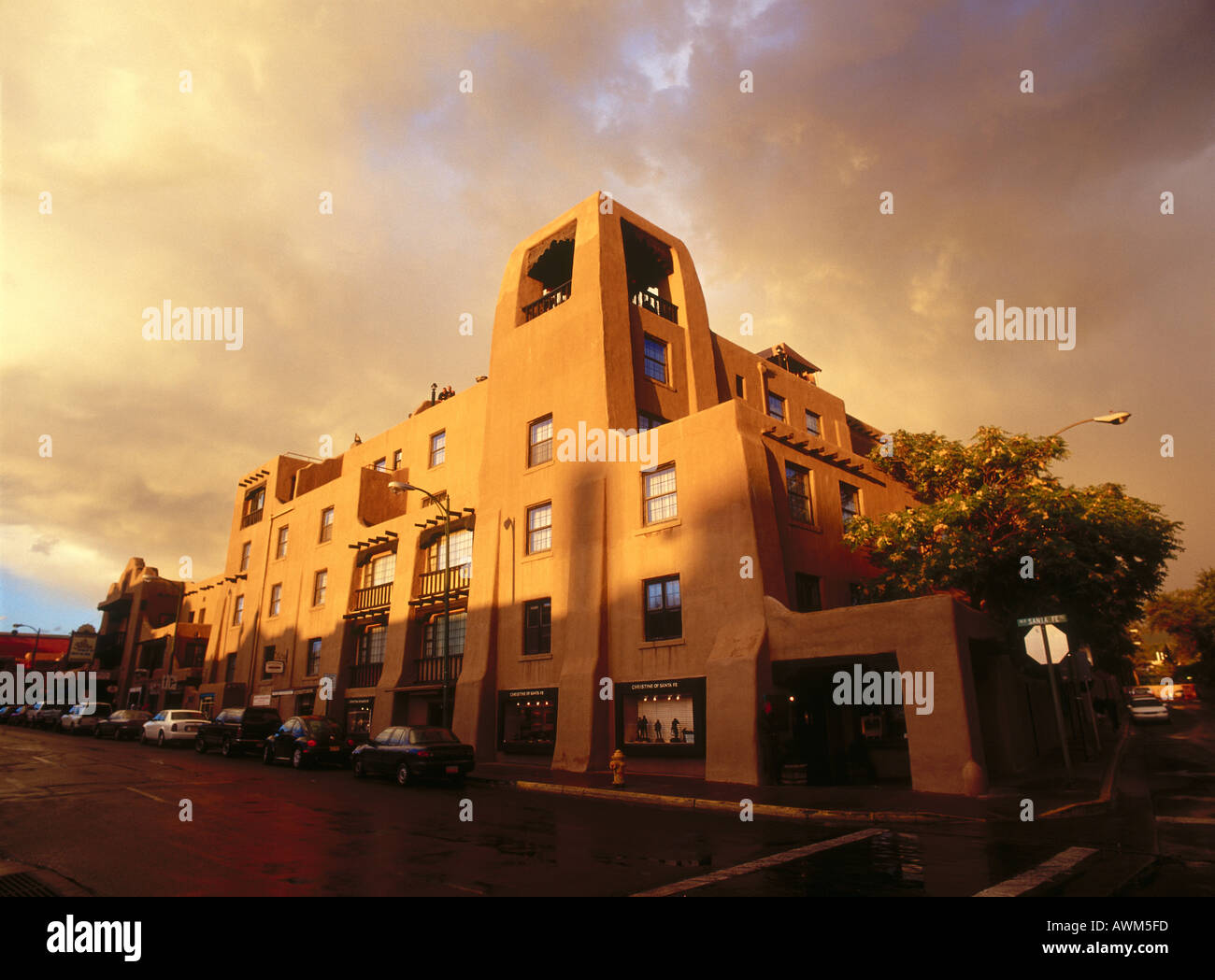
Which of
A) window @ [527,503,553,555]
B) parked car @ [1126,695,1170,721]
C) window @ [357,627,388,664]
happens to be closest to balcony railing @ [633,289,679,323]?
window @ [527,503,553,555]

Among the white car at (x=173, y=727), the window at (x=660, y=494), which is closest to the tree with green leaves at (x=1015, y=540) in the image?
the window at (x=660, y=494)

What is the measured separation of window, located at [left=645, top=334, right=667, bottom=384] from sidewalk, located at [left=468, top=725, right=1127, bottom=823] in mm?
14178

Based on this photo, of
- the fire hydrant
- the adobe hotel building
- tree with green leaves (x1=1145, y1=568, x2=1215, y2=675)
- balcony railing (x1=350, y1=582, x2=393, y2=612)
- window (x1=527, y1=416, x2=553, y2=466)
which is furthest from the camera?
tree with green leaves (x1=1145, y1=568, x2=1215, y2=675)

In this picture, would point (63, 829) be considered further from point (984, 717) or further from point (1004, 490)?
point (1004, 490)

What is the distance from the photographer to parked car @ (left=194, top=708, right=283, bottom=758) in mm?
27656

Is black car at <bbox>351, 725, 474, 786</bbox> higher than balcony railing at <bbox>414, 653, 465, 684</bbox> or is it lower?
lower

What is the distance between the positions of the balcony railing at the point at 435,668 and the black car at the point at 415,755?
707 cm

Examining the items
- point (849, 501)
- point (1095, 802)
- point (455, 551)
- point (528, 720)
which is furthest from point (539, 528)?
point (1095, 802)

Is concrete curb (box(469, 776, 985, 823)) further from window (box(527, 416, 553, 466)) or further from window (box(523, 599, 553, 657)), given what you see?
window (box(527, 416, 553, 466))

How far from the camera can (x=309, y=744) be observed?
23953 millimetres

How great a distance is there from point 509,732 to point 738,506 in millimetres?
12192

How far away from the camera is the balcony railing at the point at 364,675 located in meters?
32.8

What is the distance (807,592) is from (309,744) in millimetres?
17367

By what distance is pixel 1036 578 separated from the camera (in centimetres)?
2241
